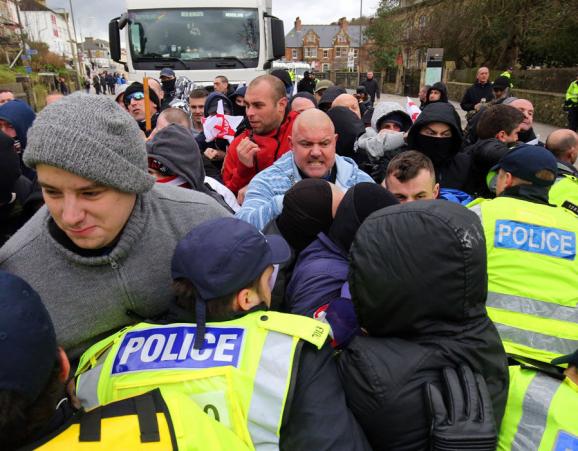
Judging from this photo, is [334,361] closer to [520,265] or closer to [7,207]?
[520,265]

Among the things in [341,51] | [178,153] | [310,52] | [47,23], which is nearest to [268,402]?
[178,153]

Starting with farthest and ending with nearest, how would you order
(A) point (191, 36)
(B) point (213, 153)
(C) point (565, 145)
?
(A) point (191, 36) → (B) point (213, 153) → (C) point (565, 145)

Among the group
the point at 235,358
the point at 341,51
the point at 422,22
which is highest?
the point at 422,22

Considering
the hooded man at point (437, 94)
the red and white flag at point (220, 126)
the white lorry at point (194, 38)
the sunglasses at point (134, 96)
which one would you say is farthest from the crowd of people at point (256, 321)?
the white lorry at point (194, 38)

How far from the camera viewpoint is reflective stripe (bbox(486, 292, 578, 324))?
1870 millimetres

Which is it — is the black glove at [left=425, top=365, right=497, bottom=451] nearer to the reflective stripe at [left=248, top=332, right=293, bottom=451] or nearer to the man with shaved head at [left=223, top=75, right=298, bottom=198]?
the reflective stripe at [left=248, top=332, right=293, bottom=451]

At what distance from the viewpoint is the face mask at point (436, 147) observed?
3.68 meters

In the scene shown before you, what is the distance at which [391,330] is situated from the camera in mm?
1460

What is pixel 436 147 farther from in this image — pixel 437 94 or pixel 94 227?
pixel 437 94

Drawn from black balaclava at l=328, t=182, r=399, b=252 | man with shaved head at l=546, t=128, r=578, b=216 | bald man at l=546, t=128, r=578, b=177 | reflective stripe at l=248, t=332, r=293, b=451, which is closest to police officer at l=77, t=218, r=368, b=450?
reflective stripe at l=248, t=332, r=293, b=451

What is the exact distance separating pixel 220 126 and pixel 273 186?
2065 millimetres

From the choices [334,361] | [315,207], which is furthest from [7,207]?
[334,361]

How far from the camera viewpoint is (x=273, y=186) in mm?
3084

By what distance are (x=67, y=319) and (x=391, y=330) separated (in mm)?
1111
